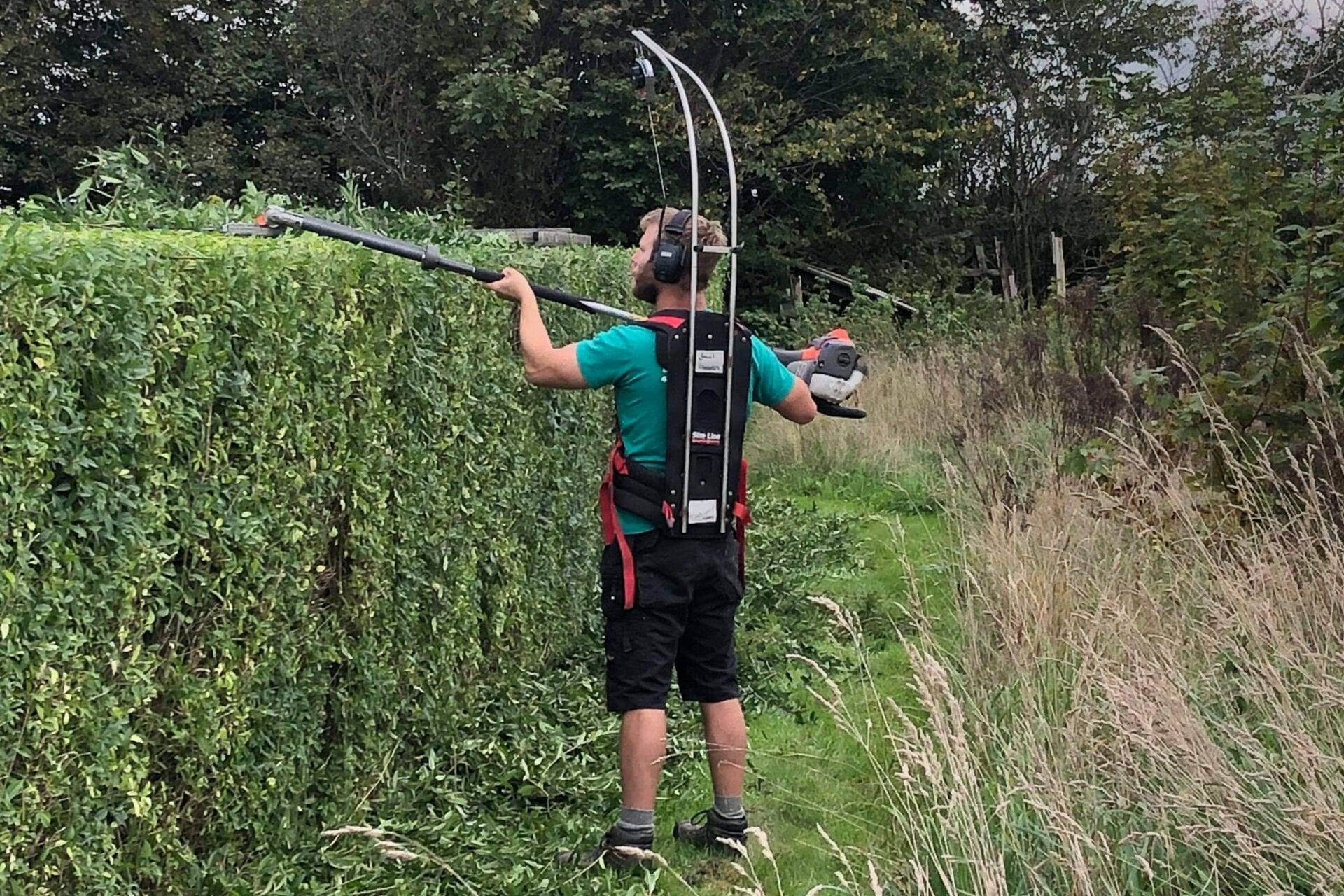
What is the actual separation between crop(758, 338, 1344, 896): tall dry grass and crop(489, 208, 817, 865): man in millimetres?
456

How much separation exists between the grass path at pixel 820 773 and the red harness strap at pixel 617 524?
0.96 meters

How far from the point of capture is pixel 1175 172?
9797mm

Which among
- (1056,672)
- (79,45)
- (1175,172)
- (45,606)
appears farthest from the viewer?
(79,45)

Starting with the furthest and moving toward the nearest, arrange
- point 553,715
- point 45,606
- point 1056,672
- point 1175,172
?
point 1175,172 → point 553,715 → point 1056,672 → point 45,606

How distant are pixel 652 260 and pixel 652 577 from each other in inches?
39.1

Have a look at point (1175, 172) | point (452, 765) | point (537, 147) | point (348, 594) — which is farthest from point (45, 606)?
point (537, 147)

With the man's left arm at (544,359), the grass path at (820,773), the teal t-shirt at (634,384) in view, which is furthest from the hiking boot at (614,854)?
the man's left arm at (544,359)

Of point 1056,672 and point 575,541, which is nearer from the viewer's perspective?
point 1056,672

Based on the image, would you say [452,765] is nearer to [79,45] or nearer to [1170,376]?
[1170,376]

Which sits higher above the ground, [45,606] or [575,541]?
[45,606]

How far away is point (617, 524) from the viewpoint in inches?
164

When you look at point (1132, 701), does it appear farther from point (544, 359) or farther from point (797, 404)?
point (544, 359)

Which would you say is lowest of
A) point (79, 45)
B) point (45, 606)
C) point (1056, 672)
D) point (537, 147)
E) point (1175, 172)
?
point (1056, 672)

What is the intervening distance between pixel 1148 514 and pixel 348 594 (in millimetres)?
3656
